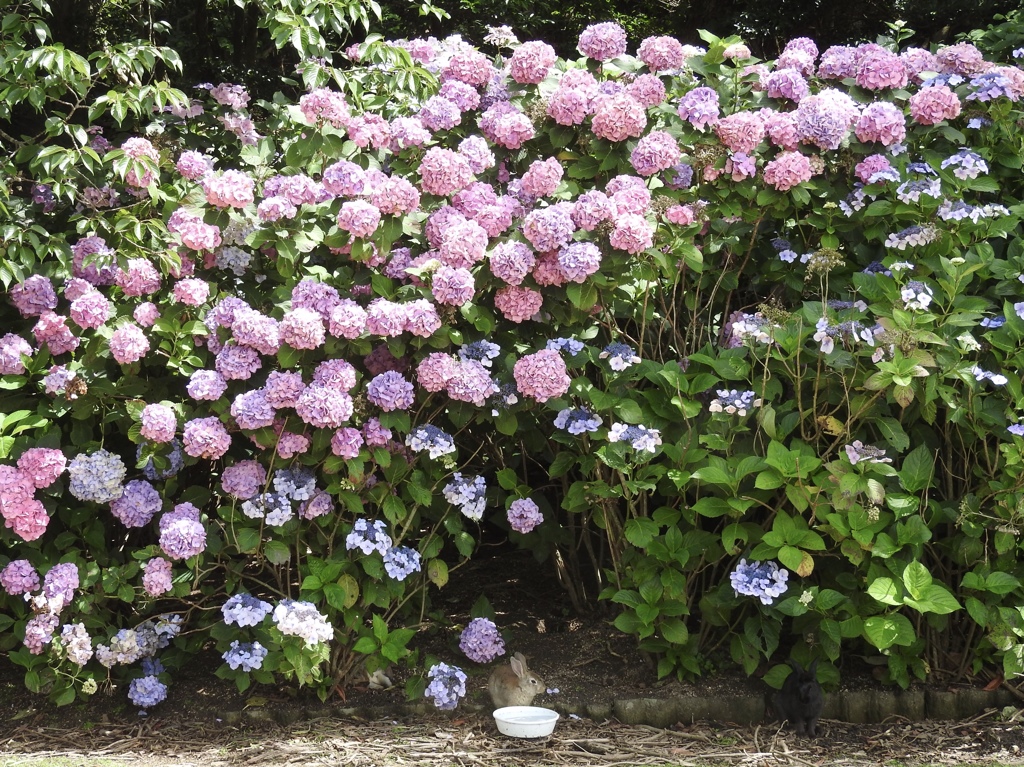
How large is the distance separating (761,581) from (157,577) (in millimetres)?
1792

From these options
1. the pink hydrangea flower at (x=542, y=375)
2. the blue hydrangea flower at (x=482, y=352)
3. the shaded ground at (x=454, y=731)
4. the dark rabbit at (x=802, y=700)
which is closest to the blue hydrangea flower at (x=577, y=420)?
the pink hydrangea flower at (x=542, y=375)

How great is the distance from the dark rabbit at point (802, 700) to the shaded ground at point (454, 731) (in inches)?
1.8

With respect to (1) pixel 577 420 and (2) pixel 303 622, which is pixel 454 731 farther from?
(1) pixel 577 420

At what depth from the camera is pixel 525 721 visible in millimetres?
3104

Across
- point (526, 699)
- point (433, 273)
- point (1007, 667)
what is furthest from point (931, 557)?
point (433, 273)

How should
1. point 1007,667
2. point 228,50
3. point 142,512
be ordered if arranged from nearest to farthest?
1. point 1007,667
2. point 142,512
3. point 228,50

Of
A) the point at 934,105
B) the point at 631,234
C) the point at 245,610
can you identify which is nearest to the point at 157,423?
the point at 245,610

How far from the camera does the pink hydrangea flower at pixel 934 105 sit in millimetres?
3525

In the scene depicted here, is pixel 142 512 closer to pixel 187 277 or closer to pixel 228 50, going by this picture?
pixel 187 277

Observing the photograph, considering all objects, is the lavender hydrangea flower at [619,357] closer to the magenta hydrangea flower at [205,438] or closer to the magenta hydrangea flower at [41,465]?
the magenta hydrangea flower at [205,438]

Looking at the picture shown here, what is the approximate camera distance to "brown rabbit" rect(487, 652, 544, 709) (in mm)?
3244

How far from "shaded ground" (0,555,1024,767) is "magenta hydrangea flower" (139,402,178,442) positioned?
93 cm

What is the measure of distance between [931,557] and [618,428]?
1.09 meters

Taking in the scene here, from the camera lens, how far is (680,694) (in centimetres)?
333
